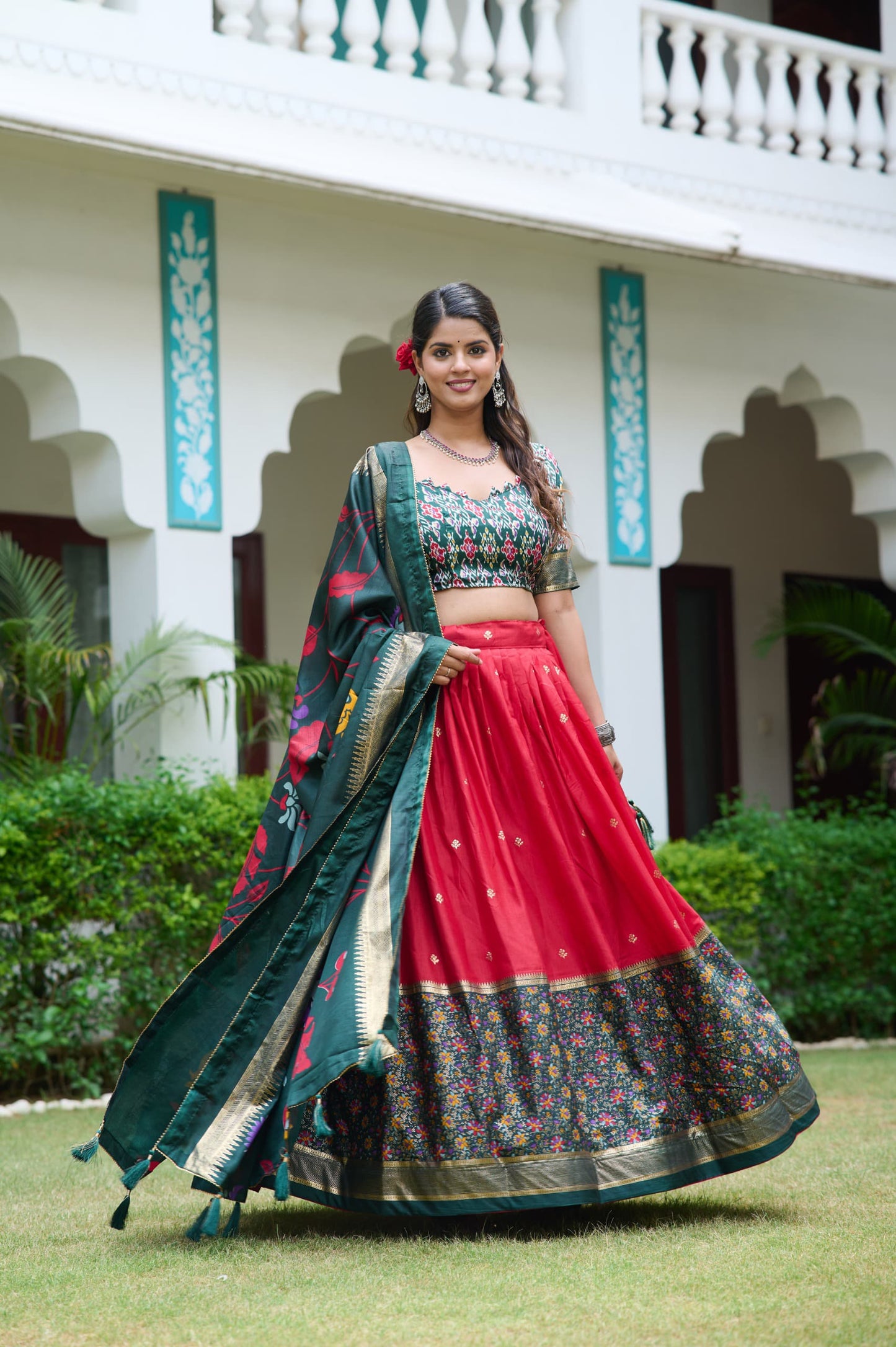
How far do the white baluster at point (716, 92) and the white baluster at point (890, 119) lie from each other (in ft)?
2.92

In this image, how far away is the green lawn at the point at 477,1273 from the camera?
97.2 inches

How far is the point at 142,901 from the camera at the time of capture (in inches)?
221

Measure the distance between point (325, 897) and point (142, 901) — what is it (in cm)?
252

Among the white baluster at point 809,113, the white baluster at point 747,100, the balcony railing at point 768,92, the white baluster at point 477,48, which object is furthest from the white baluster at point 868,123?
the white baluster at point 477,48

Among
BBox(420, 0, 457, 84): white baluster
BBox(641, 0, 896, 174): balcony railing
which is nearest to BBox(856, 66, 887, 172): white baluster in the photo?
BBox(641, 0, 896, 174): balcony railing

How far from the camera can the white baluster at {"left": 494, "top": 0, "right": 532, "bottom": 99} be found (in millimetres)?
6820

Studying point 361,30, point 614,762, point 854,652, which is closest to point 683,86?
point 361,30

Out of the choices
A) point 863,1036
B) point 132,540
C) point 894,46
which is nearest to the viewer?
point 132,540

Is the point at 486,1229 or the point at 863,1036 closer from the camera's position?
the point at 486,1229

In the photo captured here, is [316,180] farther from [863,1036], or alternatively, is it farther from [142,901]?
[863,1036]

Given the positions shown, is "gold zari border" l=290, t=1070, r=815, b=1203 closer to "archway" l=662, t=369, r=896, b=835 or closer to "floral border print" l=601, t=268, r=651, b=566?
"floral border print" l=601, t=268, r=651, b=566

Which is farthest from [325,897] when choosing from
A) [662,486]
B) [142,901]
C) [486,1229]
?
[662,486]

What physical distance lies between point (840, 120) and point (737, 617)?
332 cm

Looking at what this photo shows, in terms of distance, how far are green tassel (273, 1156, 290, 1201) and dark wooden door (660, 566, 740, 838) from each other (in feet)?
23.8
